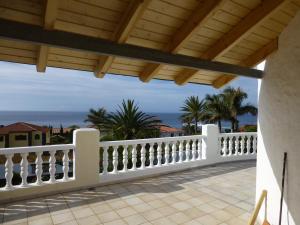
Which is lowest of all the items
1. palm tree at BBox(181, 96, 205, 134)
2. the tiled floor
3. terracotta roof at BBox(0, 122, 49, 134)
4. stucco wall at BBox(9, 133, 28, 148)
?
stucco wall at BBox(9, 133, 28, 148)

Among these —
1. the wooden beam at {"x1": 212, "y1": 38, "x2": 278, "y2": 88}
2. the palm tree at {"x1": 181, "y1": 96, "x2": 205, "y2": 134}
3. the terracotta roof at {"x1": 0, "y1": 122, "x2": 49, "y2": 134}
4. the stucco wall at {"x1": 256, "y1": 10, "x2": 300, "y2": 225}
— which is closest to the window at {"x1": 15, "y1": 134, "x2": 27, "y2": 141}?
the terracotta roof at {"x1": 0, "y1": 122, "x2": 49, "y2": 134}

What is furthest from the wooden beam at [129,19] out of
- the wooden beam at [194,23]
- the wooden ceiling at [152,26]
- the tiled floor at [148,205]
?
the tiled floor at [148,205]

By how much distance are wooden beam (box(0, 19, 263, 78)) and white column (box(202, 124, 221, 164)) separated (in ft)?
11.9

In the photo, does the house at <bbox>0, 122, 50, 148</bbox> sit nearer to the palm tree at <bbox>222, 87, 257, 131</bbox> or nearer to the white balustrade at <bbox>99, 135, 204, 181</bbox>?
the palm tree at <bbox>222, 87, 257, 131</bbox>

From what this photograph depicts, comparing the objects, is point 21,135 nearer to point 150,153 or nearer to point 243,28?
point 150,153

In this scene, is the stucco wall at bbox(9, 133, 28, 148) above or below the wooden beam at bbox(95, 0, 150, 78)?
below

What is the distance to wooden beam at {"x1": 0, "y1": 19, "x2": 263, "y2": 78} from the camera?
1929 mm

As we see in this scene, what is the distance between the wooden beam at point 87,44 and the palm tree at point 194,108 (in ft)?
59.4

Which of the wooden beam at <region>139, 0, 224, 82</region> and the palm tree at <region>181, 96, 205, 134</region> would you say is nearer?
the wooden beam at <region>139, 0, 224, 82</region>

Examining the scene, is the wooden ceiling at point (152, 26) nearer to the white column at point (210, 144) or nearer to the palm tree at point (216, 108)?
the white column at point (210, 144)

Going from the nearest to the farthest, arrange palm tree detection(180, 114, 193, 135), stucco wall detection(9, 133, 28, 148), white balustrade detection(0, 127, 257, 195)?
white balustrade detection(0, 127, 257, 195) → palm tree detection(180, 114, 193, 135) → stucco wall detection(9, 133, 28, 148)

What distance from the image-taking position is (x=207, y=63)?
10.6 feet

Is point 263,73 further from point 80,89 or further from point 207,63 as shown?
point 80,89

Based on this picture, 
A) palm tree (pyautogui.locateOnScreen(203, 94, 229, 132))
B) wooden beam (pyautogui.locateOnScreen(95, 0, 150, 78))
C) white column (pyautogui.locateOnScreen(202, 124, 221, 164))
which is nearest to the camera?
wooden beam (pyautogui.locateOnScreen(95, 0, 150, 78))
